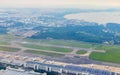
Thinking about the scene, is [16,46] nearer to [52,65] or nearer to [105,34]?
[52,65]

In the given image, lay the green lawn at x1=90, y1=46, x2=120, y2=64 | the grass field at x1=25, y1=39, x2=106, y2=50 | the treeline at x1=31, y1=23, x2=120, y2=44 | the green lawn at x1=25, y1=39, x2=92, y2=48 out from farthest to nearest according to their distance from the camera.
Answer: the treeline at x1=31, y1=23, x2=120, y2=44
the green lawn at x1=25, y1=39, x2=92, y2=48
the grass field at x1=25, y1=39, x2=106, y2=50
the green lawn at x1=90, y1=46, x2=120, y2=64

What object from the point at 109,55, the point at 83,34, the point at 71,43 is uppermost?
the point at 83,34

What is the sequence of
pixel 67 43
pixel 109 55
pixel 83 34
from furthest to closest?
pixel 83 34 < pixel 67 43 < pixel 109 55

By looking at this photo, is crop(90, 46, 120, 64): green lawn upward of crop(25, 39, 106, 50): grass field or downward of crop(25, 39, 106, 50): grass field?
downward

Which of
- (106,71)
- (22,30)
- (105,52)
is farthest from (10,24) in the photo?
(106,71)

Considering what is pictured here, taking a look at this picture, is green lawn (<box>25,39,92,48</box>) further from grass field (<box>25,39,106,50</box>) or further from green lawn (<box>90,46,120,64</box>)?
green lawn (<box>90,46,120,64</box>)

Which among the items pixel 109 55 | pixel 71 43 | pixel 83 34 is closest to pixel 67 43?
pixel 71 43

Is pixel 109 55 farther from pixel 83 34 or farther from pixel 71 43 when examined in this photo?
pixel 83 34

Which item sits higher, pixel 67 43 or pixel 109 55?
pixel 67 43

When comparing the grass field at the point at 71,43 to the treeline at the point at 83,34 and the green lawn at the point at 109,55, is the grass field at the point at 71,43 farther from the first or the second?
the green lawn at the point at 109,55

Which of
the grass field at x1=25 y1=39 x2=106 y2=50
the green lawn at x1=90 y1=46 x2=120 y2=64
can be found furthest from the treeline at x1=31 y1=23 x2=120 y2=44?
the green lawn at x1=90 y1=46 x2=120 y2=64

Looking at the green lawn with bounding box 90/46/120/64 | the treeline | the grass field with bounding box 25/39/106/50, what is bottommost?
the green lawn with bounding box 90/46/120/64

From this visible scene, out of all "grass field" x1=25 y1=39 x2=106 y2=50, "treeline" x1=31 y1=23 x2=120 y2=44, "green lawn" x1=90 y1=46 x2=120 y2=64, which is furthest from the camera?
"treeline" x1=31 y1=23 x2=120 y2=44

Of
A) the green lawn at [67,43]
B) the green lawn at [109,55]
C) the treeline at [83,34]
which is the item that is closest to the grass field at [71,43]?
the green lawn at [67,43]
